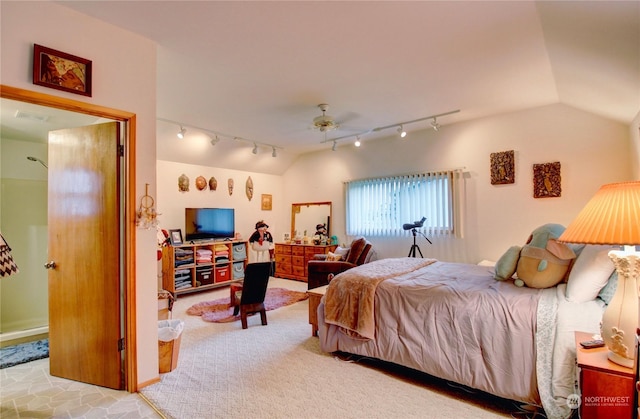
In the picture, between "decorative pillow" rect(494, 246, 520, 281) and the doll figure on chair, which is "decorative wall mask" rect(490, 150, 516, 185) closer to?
"decorative pillow" rect(494, 246, 520, 281)

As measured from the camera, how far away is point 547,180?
381cm

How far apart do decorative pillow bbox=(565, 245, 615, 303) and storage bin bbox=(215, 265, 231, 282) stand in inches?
197

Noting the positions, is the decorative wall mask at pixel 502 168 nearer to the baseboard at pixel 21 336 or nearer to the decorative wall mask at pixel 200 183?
the decorative wall mask at pixel 200 183

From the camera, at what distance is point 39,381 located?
7.79 feet

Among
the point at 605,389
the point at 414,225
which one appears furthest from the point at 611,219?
the point at 414,225

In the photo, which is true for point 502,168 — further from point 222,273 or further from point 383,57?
point 222,273

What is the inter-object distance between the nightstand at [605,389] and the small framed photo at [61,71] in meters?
3.23

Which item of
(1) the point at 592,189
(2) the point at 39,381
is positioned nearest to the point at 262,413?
(2) the point at 39,381

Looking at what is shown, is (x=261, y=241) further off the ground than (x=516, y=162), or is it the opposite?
(x=516, y=162)

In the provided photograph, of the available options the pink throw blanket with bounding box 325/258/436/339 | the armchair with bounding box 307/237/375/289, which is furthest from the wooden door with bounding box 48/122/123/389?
the armchair with bounding box 307/237/375/289

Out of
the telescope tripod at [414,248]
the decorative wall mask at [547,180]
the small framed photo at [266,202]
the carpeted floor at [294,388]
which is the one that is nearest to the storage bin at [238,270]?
the small framed photo at [266,202]

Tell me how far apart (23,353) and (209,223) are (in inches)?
123

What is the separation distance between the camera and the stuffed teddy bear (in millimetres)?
2096

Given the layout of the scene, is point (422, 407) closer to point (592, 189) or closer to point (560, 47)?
point (560, 47)
